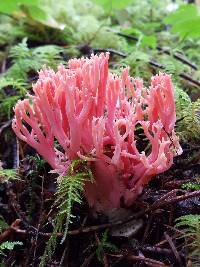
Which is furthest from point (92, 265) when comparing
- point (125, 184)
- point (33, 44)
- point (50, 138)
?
point (33, 44)

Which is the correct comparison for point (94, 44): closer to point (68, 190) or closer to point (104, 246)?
point (68, 190)

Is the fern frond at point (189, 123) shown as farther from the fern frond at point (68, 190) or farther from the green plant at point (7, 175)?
the green plant at point (7, 175)

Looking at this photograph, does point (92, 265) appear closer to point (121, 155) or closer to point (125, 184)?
point (125, 184)

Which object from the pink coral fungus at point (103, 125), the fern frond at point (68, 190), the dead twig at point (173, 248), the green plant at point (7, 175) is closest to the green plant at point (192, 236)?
the dead twig at point (173, 248)

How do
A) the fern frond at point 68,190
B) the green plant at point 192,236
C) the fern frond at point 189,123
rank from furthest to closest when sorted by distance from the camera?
the fern frond at point 189,123, the fern frond at point 68,190, the green plant at point 192,236

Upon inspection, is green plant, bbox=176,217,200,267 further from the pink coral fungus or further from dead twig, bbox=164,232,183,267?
the pink coral fungus

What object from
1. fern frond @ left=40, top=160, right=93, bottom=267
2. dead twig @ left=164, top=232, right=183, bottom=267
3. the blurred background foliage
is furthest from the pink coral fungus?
the blurred background foliage

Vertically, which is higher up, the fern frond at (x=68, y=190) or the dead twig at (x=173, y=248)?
the fern frond at (x=68, y=190)
